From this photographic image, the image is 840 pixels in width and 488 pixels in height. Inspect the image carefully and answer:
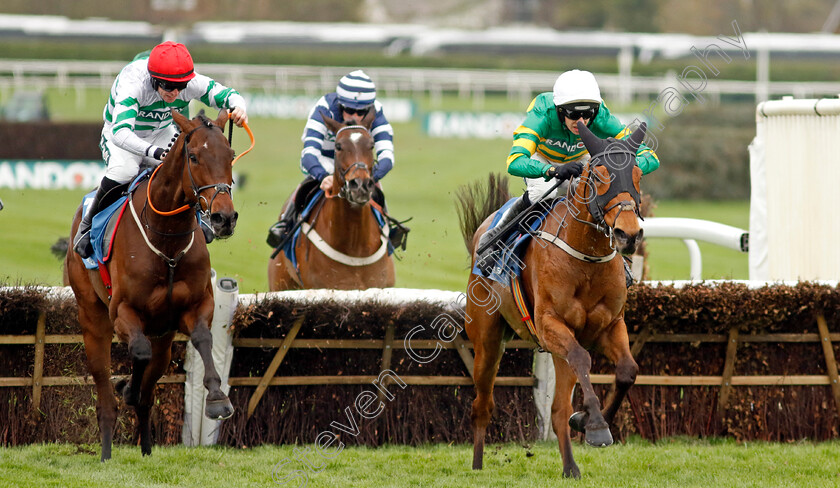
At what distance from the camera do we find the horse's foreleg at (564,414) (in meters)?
5.46

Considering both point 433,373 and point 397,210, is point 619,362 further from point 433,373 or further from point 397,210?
point 397,210

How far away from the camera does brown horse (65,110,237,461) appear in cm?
514

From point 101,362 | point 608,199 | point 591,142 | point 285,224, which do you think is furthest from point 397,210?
point 608,199

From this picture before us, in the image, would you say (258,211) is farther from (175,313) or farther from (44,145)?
(175,313)

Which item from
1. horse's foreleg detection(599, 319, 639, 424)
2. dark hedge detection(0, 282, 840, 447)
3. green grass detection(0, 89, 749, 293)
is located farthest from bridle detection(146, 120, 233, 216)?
green grass detection(0, 89, 749, 293)

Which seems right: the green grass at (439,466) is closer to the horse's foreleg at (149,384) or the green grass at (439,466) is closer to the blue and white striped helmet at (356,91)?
the horse's foreleg at (149,384)

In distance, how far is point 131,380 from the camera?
5.76m

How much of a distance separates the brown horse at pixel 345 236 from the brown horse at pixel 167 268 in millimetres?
1544

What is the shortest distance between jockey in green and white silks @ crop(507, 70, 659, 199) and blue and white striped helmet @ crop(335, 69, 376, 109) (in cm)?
195

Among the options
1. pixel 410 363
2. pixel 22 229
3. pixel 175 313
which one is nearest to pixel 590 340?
pixel 410 363

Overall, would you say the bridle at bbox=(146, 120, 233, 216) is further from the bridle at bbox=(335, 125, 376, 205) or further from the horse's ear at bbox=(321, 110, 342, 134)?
the horse's ear at bbox=(321, 110, 342, 134)

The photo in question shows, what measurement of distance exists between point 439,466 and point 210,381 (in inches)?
57.9

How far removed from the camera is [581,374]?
490 centimetres

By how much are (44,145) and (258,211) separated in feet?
11.1
